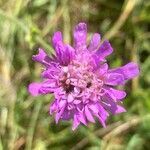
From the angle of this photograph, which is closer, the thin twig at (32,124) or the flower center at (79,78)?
the flower center at (79,78)

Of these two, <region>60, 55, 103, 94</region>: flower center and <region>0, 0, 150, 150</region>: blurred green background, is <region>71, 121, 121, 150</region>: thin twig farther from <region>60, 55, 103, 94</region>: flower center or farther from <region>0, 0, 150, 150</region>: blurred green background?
<region>60, 55, 103, 94</region>: flower center

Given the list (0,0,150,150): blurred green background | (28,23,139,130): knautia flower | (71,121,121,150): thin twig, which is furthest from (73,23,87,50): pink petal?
(71,121,121,150): thin twig

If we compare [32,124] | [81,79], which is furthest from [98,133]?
[81,79]

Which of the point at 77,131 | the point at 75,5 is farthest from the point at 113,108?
the point at 75,5

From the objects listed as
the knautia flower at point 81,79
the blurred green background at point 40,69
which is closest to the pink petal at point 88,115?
the knautia flower at point 81,79

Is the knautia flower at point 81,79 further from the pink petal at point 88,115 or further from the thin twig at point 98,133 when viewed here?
the thin twig at point 98,133

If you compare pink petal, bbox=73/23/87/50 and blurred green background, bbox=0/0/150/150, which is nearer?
pink petal, bbox=73/23/87/50
